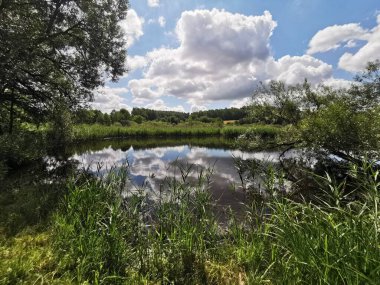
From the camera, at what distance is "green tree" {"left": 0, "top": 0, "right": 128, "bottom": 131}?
38.6ft

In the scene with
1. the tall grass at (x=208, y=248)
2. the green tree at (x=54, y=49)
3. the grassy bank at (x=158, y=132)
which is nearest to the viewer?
the tall grass at (x=208, y=248)

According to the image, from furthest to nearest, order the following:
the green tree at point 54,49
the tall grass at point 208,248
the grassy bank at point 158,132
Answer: the grassy bank at point 158,132 → the green tree at point 54,49 → the tall grass at point 208,248

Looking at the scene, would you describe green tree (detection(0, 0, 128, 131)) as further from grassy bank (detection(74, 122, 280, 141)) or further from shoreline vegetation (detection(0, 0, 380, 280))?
grassy bank (detection(74, 122, 280, 141))

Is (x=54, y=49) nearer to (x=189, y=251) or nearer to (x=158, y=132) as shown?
(x=189, y=251)

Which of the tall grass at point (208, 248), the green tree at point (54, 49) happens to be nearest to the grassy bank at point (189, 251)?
the tall grass at point (208, 248)

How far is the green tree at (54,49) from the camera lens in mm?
11773

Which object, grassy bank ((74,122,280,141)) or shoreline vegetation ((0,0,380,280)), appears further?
grassy bank ((74,122,280,141))

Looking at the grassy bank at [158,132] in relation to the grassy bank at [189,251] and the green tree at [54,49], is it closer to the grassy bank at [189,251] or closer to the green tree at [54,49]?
the green tree at [54,49]

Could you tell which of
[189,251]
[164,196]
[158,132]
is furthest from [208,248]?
[158,132]

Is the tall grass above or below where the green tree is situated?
below

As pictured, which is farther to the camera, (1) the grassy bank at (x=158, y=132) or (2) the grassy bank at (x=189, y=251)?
(1) the grassy bank at (x=158, y=132)

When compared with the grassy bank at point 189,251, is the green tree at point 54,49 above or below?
above

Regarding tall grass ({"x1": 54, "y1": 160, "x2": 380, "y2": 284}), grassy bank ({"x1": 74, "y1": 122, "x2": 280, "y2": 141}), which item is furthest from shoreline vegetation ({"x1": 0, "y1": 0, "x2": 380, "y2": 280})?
grassy bank ({"x1": 74, "y1": 122, "x2": 280, "y2": 141})

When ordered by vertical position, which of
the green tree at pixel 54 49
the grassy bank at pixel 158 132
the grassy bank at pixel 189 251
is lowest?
the grassy bank at pixel 158 132
